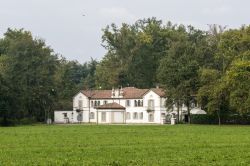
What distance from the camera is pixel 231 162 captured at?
2392 centimetres

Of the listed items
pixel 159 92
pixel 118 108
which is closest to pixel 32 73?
pixel 118 108

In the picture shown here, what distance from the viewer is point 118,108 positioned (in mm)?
119375

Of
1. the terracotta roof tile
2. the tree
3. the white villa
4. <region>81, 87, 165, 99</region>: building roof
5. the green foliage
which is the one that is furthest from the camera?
<region>81, 87, 165, 99</region>: building roof

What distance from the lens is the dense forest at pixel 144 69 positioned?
92.6 metres

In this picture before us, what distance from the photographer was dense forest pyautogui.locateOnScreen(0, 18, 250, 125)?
3644 inches

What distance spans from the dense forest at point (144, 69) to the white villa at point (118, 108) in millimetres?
3366

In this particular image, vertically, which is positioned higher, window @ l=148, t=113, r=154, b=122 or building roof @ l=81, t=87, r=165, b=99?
building roof @ l=81, t=87, r=165, b=99

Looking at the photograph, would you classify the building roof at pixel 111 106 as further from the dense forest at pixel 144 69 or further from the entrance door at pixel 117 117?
the dense forest at pixel 144 69

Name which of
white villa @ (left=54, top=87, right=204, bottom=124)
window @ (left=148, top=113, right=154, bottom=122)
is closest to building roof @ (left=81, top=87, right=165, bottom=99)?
white villa @ (left=54, top=87, right=204, bottom=124)

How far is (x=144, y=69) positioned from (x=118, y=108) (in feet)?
77.4

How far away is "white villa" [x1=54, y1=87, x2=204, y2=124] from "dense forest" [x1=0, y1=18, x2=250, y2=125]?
133 inches

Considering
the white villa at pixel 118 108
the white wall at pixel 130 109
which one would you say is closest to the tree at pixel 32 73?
the white wall at pixel 130 109

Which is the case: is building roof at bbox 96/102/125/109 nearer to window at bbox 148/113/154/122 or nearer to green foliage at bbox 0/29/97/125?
window at bbox 148/113/154/122

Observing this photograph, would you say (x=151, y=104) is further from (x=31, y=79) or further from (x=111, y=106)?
(x=31, y=79)
